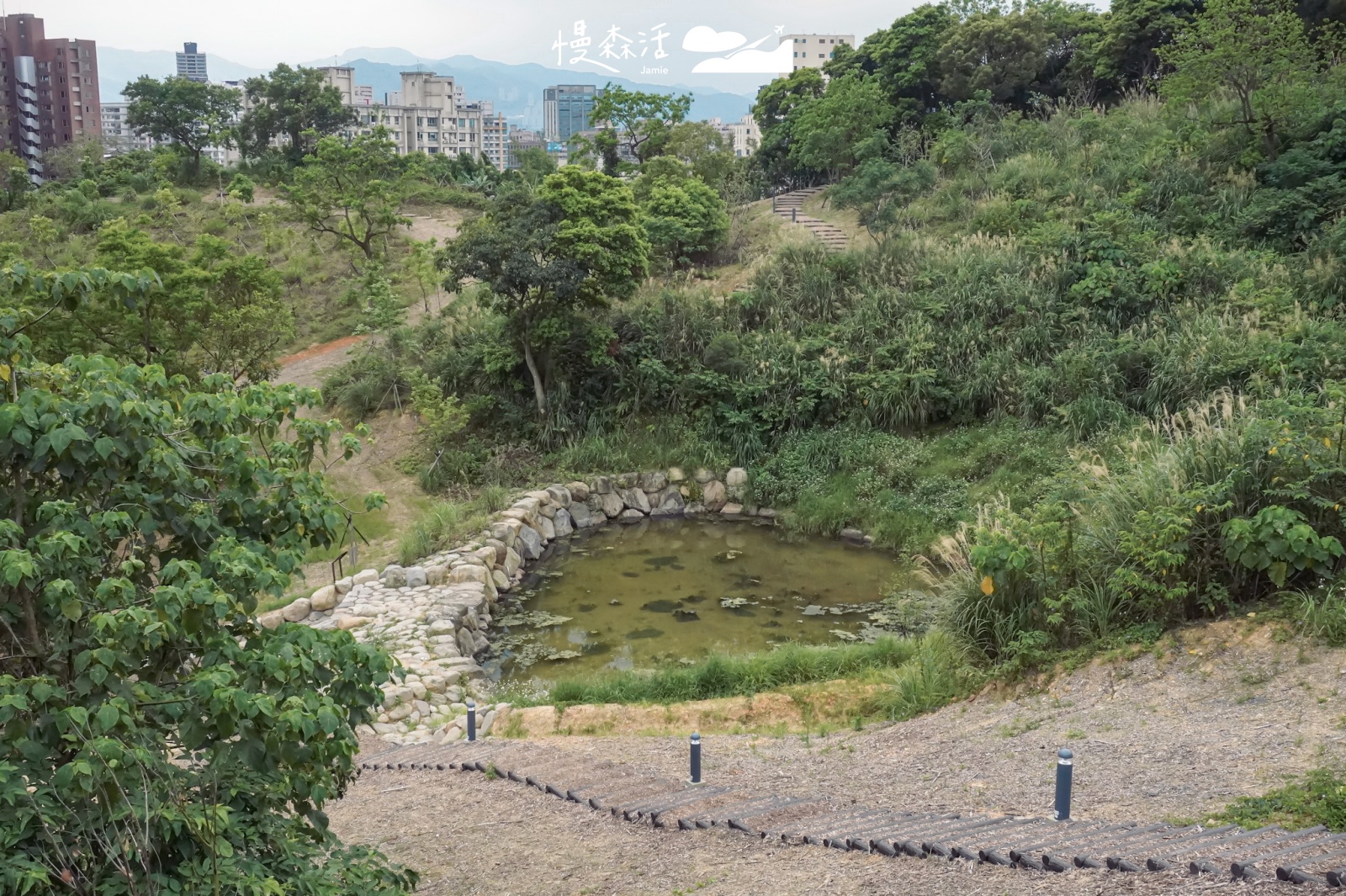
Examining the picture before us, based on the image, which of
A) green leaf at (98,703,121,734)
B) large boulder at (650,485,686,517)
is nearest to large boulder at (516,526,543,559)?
large boulder at (650,485,686,517)

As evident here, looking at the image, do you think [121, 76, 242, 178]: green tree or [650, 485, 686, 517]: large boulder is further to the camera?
[121, 76, 242, 178]: green tree

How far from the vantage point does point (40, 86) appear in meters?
67.2

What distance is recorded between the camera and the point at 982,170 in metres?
22.2

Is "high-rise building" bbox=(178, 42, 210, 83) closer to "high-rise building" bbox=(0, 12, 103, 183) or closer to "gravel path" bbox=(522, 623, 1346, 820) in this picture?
"high-rise building" bbox=(0, 12, 103, 183)

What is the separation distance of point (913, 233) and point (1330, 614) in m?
13.8

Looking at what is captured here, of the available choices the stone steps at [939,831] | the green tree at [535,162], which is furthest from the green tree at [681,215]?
the green tree at [535,162]

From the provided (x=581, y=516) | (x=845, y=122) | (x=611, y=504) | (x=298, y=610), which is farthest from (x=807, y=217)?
(x=298, y=610)

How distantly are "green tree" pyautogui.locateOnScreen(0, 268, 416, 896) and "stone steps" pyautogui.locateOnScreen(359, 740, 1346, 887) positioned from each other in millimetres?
2014

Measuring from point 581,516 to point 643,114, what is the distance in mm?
16773

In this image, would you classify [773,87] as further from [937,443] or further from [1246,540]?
[1246,540]

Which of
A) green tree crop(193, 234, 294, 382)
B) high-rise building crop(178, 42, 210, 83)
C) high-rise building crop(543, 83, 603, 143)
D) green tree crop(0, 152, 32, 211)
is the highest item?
high-rise building crop(178, 42, 210, 83)

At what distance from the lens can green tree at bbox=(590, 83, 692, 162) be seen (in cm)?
2803

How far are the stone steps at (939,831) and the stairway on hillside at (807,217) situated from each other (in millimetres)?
15220

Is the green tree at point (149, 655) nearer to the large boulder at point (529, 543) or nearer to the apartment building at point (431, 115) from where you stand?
the large boulder at point (529, 543)
